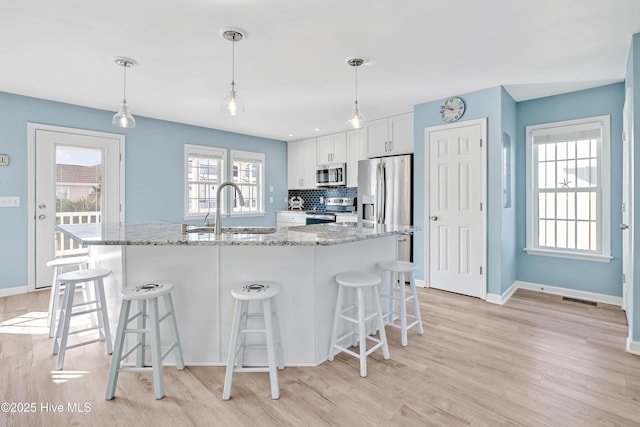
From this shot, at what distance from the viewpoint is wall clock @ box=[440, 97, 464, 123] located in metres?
3.82

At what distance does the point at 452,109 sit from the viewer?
388cm

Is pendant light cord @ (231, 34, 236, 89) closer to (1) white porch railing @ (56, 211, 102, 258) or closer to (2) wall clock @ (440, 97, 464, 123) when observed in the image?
(2) wall clock @ (440, 97, 464, 123)

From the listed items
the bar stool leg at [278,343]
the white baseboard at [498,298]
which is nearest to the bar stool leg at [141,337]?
the bar stool leg at [278,343]

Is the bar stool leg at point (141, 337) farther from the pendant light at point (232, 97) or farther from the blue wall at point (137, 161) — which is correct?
the blue wall at point (137, 161)

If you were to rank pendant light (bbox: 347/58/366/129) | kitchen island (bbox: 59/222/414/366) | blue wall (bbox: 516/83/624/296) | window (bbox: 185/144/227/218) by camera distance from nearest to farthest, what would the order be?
1. kitchen island (bbox: 59/222/414/366)
2. pendant light (bbox: 347/58/366/129)
3. blue wall (bbox: 516/83/624/296)
4. window (bbox: 185/144/227/218)

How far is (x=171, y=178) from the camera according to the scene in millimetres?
5078

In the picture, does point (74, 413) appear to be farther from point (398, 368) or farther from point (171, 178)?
point (171, 178)

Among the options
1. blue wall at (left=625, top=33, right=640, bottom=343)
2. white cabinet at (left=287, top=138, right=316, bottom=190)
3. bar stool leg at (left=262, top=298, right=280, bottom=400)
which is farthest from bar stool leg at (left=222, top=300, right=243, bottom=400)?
white cabinet at (left=287, top=138, right=316, bottom=190)

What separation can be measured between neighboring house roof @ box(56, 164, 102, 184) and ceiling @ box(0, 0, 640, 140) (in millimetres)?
813

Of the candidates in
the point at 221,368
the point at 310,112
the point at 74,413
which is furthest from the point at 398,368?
the point at 310,112

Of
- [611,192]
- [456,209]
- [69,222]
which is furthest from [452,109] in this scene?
[69,222]

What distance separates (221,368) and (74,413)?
0.79 m

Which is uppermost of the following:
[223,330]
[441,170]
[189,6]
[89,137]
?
[189,6]

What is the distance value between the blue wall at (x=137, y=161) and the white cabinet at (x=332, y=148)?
973mm
